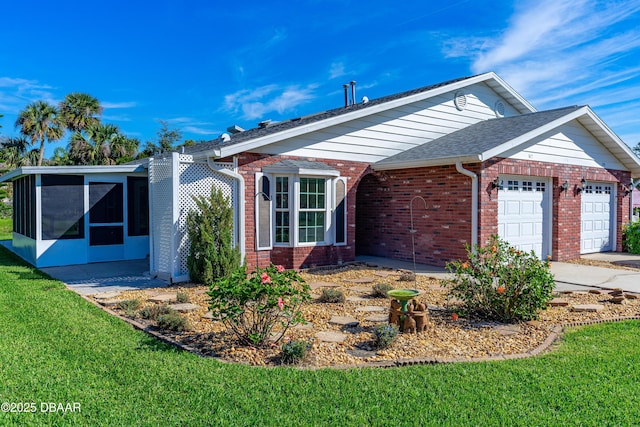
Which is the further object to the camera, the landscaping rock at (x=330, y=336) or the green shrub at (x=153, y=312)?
the green shrub at (x=153, y=312)

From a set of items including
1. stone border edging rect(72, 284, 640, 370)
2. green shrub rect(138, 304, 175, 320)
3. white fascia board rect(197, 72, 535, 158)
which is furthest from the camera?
white fascia board rect(197, 72, 535, 158)

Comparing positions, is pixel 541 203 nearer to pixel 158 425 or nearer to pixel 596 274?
pixel 596 274

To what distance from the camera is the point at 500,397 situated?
375 centimetres

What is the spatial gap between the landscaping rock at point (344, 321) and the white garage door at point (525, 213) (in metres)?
6.41

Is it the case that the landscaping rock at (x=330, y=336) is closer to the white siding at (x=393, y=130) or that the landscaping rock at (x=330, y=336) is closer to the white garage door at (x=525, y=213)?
the white siding at (x=393, y=130)

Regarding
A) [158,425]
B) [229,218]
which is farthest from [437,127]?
[158,425]

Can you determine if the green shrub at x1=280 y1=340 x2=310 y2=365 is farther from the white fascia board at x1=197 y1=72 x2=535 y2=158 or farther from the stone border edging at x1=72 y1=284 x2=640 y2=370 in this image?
the white fascia board at x1=197 y1=72 x2=535 y2=158

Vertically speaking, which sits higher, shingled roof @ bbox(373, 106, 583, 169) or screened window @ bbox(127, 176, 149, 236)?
shingled roof @ bbox(373, 106, 583, 169)

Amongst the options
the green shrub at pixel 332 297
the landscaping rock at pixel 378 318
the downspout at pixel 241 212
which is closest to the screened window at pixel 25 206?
the downspout at pixel 241 212

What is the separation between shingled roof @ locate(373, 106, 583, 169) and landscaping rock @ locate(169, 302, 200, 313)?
6819mm

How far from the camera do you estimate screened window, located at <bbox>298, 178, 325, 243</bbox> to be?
Result: 10773mm

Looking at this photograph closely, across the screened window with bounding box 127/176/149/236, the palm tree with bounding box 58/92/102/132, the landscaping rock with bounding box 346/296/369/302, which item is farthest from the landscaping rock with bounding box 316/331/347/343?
the palm tree with bounding box 58/92/102/132

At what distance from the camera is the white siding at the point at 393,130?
36.9ft

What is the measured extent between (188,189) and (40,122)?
2886 centimetres
